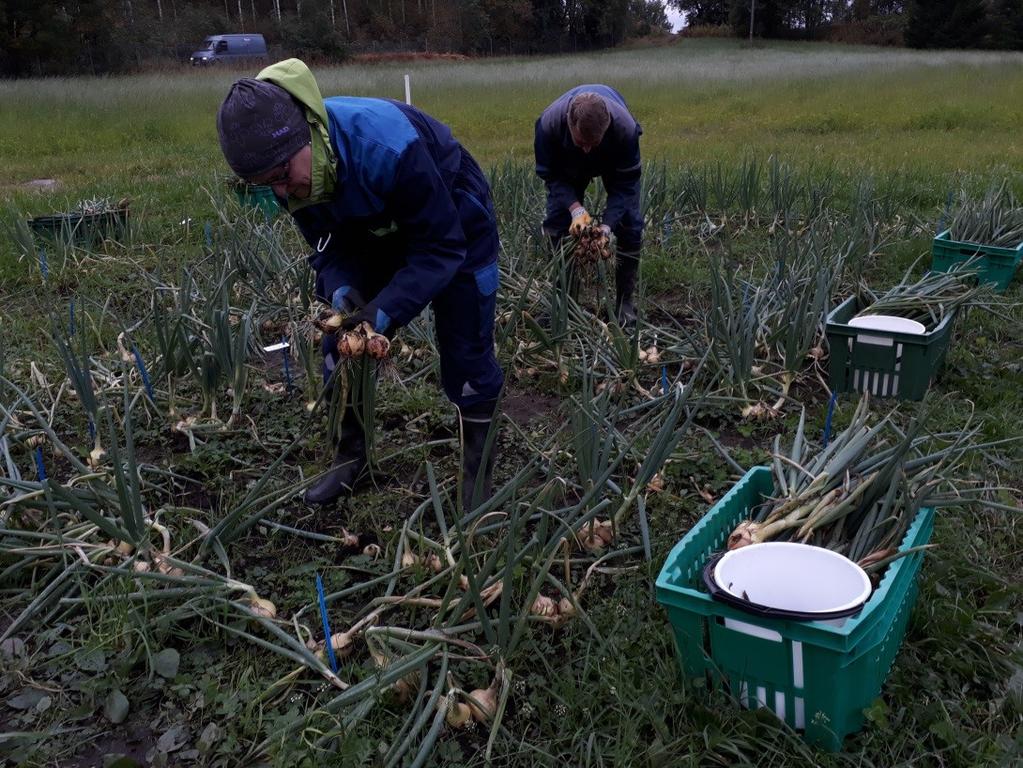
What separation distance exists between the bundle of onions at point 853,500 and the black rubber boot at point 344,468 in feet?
3.41

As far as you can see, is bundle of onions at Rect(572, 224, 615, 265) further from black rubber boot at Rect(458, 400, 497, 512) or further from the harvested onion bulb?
the harvested onion bulb

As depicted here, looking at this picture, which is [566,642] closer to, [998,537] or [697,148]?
[998,537]

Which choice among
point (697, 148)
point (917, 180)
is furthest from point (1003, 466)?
point (697, 148)

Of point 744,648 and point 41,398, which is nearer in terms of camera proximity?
point 744,648

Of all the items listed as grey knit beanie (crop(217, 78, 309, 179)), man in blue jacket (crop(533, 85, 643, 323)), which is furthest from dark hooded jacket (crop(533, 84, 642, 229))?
grey knit beanie (crop(217, 78, 309, 179))

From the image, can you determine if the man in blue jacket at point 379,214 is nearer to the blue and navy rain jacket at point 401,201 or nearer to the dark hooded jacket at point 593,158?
the blue and navy rain jacket at point 401,201

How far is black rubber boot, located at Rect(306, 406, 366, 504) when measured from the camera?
215cm

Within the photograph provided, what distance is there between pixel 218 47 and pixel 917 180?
22597 mm

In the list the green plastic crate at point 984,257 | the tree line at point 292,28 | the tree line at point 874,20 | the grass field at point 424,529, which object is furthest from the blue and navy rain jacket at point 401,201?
the tree line at point 874,20

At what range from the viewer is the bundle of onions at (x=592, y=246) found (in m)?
3.15

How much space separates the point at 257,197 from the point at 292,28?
24.3 metres

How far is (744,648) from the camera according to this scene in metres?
1.35

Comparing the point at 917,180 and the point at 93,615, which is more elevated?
the point at 917,180

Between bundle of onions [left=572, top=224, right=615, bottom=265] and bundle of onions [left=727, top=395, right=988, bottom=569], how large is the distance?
1.58 m
